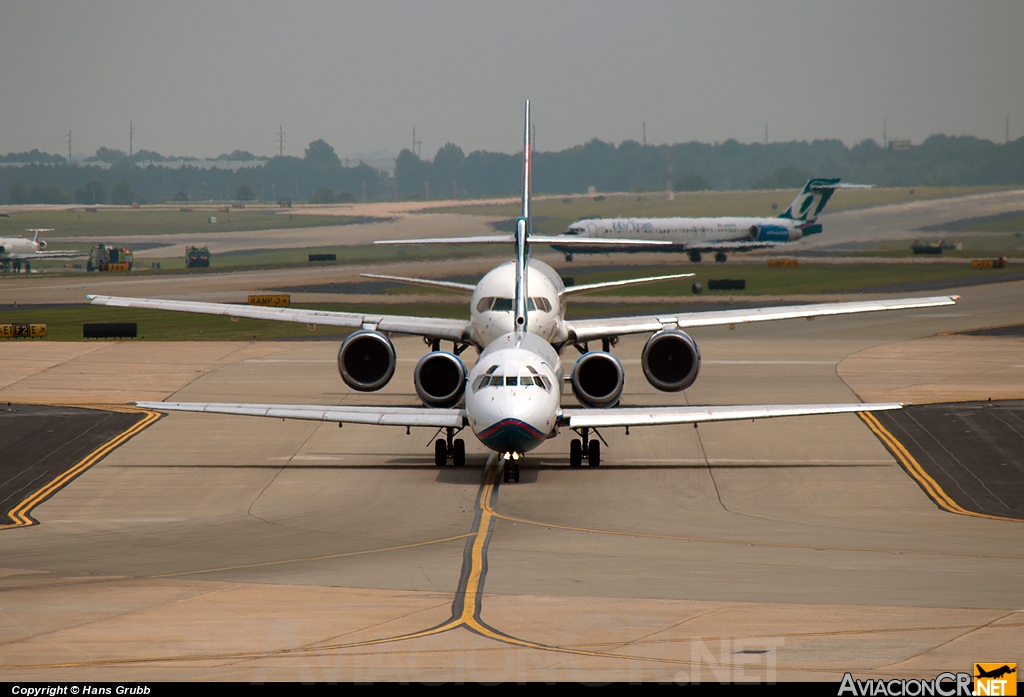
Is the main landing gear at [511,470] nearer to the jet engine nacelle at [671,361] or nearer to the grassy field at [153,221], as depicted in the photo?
the jet engine nacelle at [671,361]

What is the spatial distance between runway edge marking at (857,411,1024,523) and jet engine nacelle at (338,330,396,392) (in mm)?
15273

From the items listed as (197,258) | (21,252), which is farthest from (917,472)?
(21,252)

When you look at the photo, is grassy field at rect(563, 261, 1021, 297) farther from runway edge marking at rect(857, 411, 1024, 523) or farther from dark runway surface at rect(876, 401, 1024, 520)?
runway edge marking at rect(857, 411, 1024, 523)

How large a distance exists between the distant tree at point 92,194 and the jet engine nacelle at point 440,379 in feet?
536

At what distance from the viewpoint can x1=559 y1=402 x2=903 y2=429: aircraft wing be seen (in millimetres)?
30234

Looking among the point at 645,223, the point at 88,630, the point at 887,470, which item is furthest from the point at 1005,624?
the point at 645,223

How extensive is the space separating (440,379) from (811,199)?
96443 millimetres

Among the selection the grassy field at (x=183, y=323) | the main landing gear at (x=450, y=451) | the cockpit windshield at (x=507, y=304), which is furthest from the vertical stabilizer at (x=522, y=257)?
the grassy field at (x=183, y=323)

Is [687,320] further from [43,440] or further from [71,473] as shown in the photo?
[43,440]

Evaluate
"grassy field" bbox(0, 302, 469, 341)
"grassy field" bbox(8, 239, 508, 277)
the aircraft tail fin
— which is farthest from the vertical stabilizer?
the aircraft tail fin

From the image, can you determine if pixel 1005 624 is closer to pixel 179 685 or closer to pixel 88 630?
pixel 179 685

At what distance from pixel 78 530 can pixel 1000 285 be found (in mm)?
80145

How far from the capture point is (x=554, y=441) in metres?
36.5

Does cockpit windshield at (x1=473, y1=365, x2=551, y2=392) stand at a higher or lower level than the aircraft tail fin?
lower
